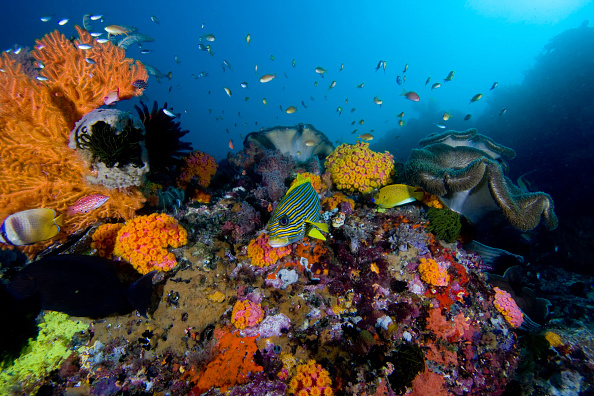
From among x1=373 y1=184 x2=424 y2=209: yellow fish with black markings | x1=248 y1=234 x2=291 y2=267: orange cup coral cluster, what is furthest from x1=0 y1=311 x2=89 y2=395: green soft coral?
x1=373 y1=184 x2=424 y2=209: yellow fish with black markings

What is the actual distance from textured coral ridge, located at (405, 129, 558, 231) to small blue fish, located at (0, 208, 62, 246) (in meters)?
5.77

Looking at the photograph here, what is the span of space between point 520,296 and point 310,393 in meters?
4.71

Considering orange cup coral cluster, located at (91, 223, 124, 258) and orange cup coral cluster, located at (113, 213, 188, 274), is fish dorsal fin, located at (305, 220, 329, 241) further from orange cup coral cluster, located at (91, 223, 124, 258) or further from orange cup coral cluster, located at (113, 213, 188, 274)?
orange cup coral cluster, located at (91, 223, 124, 258)

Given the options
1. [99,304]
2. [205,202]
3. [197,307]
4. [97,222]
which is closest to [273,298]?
[197,307]

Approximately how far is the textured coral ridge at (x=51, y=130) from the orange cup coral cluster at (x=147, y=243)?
0.81 metres

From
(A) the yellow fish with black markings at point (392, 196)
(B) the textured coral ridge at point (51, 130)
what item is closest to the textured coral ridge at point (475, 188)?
(A) the yellow fish with black markings at point (392, 196)

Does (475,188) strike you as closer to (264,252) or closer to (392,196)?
(392,196)

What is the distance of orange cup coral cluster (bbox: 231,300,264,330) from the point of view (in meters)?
3.31

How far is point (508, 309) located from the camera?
411 centimetres

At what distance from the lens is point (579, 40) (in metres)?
23.9

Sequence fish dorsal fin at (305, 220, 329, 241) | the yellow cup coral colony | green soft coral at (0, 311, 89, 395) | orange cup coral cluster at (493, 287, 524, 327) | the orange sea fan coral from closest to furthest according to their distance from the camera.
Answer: fish dorsal fin at (305, 220, 329, 241), green soft coral at (0, 311, 89, 395), the orange sea fan coral, orange cup coral cluster at (493, 287, 524, 327), the yellow cup coral colony

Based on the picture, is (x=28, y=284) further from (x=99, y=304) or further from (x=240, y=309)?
(x=240, y=309)

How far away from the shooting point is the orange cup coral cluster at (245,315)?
3309mm

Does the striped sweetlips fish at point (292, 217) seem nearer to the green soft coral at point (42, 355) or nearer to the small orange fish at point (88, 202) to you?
the small orange fish at point (88, 202)
